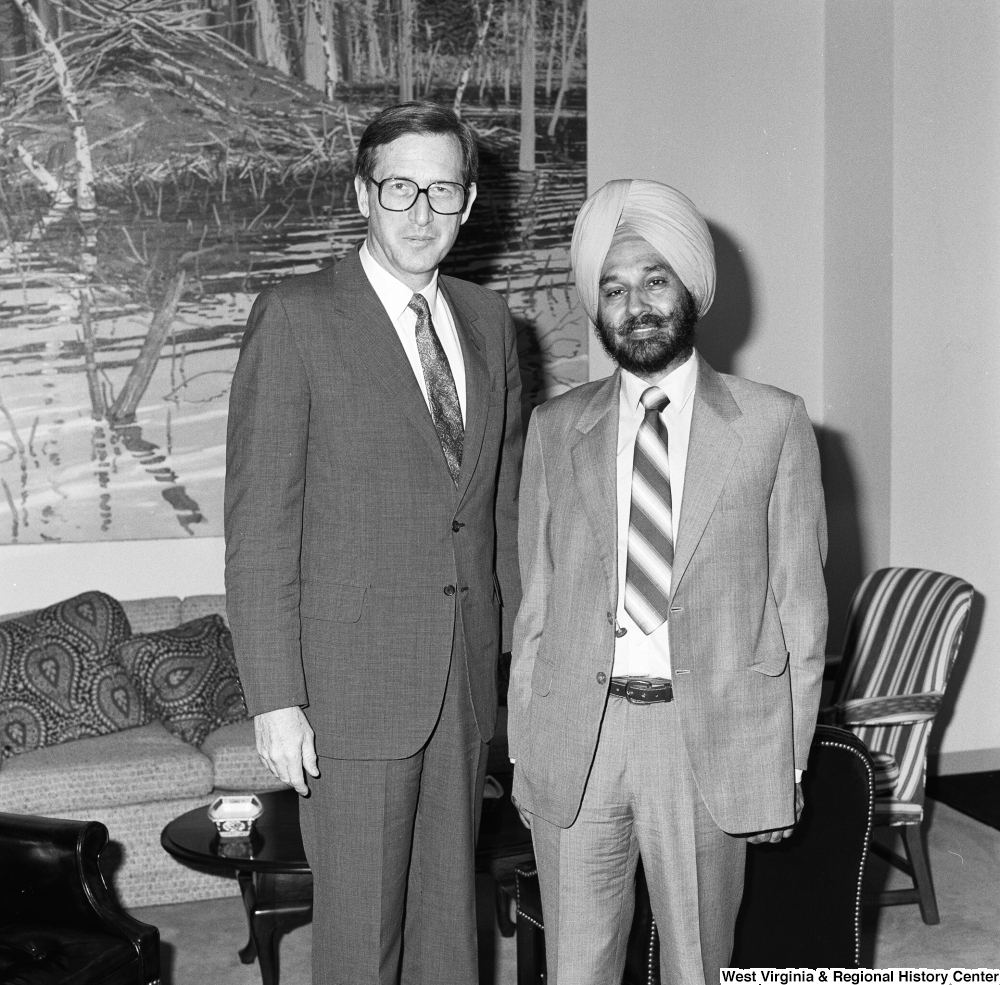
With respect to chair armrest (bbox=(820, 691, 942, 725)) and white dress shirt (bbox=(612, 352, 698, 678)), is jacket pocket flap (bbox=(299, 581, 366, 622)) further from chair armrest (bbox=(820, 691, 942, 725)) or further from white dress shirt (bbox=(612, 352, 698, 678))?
chair armrest (bbox=(820, 691, 942, 725))

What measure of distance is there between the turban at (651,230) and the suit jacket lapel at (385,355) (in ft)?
1.10

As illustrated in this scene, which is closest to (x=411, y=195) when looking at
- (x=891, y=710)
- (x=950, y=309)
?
(x=891, y=710)

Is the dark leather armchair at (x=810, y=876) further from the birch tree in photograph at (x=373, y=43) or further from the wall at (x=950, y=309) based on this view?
the birch tree in photograph at (x=373, y=43)

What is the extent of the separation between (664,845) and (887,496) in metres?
2.90

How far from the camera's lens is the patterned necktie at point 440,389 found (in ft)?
7.20

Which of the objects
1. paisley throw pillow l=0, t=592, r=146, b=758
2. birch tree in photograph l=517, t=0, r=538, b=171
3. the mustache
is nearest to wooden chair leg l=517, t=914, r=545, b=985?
the mustache

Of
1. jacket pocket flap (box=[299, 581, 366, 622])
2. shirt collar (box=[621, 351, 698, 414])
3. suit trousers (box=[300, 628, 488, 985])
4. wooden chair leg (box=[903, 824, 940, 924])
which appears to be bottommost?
wooden chair leg (box=[903, 824, 940, 924])

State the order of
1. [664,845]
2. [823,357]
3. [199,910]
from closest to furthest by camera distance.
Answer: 1. [664,845]
2. [199,910]
3. [823,357]

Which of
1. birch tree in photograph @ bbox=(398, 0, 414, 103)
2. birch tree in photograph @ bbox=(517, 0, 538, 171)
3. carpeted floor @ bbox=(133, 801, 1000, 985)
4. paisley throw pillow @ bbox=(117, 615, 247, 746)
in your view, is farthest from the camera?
birch tree in photograph @ bbox=(517, 0, 538, 171)

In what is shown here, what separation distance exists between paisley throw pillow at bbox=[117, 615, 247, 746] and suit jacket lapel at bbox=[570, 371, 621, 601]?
223 cm

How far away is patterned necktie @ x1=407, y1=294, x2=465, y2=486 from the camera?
2.19 metres

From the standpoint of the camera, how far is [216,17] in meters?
4.32

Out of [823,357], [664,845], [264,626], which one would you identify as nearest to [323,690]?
[264,626]

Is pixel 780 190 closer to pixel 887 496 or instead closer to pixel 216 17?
pixel 887 496
